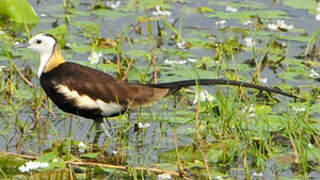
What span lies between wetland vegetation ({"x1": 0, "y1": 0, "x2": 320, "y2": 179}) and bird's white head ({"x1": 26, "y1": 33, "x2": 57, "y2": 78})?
28 centimetres

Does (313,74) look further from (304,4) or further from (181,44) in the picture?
(304,4)

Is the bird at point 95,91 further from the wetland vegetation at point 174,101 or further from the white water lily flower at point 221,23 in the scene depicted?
the white water lily flower at point 221,23

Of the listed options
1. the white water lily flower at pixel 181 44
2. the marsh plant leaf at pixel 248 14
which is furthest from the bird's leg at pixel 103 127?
the marsh plant leaf at pixel 248 14

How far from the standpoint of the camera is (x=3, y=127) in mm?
7391

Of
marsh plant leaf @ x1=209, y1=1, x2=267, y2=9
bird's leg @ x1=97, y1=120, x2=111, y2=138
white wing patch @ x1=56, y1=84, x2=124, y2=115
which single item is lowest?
bird's leg @ x1=97, y1=120, x2=111, y2=138

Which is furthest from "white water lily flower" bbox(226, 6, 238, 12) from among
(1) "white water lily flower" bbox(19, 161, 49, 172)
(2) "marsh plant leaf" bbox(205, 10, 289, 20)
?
(1) "white water lily flower" bbox(19, 161, 49, 172)

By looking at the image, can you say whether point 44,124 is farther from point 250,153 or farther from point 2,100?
point 250,153

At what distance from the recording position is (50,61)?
7602 mm

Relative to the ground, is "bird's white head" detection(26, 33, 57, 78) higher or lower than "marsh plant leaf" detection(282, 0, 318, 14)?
lower

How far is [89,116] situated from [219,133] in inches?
36.9

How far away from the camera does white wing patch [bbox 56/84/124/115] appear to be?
286 inches

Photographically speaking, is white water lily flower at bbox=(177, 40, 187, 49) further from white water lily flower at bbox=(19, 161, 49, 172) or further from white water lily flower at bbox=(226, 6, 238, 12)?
white water lily flower at bbox=(19, 161, 49, 172)

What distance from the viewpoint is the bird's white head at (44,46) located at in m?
7.64

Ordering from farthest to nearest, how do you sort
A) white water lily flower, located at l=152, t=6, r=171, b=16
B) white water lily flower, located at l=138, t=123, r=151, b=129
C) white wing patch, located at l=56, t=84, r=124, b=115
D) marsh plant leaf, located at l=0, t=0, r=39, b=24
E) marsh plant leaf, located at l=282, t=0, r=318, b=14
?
marsh plant leaf, located at l=282, t=0, r=318, b=14, white water lily flower, located at l=152, t=6, r=171, b=16, marsh plant leaf, located at l=0, t=0, r=39, b=24, white water lily flower, located at l=138, t=123, r=151, b=129, white wing patch, located at l=56, t=84, r=124, b=115
